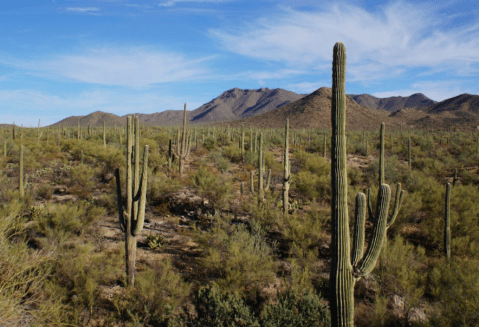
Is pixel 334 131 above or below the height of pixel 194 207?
above

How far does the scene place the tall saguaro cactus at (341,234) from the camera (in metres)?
3.72

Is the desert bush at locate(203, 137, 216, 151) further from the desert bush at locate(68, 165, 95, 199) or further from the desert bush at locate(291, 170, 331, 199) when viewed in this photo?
the desert bush at locate(291, 170, 331, 199)

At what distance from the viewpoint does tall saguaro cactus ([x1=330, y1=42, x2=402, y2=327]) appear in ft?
12.2

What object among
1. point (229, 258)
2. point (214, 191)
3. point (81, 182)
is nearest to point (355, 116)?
point (214, 191)

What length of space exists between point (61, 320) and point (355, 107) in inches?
3050

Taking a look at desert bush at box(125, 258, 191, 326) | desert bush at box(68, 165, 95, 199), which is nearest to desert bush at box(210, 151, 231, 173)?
desert bush at box(68, 165, 95, 199)

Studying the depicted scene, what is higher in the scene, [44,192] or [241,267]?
[44,192]

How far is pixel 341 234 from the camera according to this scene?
3.76 m

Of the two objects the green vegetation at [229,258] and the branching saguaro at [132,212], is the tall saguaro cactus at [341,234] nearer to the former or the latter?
the green vegetation at [229,258]

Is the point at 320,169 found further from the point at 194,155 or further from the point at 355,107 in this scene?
the point at 355,107

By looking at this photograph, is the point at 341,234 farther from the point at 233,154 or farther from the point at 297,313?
the point at 233,154

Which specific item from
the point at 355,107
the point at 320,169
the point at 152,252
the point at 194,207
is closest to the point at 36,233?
the point at 152,252

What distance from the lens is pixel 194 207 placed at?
1187 centimetres

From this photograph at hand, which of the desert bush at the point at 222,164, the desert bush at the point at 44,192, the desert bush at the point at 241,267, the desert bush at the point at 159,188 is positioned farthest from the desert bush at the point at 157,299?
the desert bush at the point at 222,164
